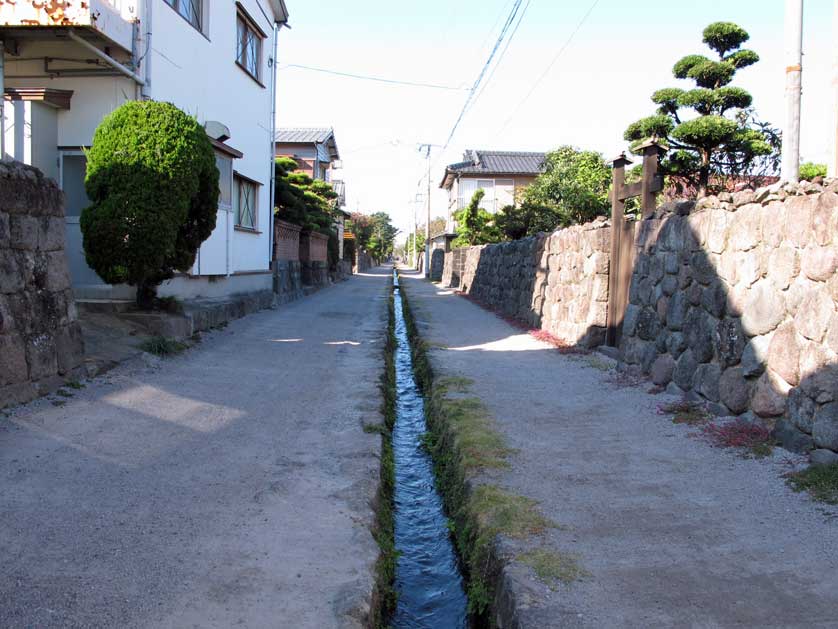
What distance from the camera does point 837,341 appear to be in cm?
451

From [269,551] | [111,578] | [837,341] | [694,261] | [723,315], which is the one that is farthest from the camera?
[694,261]

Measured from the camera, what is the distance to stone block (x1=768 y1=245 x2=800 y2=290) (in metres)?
5.15

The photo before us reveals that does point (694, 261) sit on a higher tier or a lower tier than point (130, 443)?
higher

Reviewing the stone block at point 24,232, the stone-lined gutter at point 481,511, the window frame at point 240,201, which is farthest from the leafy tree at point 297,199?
the stone-lined gutter at point 481,511

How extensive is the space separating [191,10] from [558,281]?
8153 mm

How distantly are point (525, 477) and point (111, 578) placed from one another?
2.64 meters

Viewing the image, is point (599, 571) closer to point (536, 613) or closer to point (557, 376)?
point (536, 613)

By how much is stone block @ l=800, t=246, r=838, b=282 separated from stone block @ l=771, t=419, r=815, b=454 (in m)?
1.04

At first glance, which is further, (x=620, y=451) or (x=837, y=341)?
(x=620, y=451)

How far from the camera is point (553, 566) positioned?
3352 mm

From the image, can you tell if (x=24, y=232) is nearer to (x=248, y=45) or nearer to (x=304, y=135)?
(x=248, y=45)

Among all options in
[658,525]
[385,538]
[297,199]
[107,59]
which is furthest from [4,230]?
[297,199]

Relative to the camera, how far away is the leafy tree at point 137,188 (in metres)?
8.59

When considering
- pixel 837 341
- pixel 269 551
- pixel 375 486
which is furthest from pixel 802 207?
pixel 269 551
